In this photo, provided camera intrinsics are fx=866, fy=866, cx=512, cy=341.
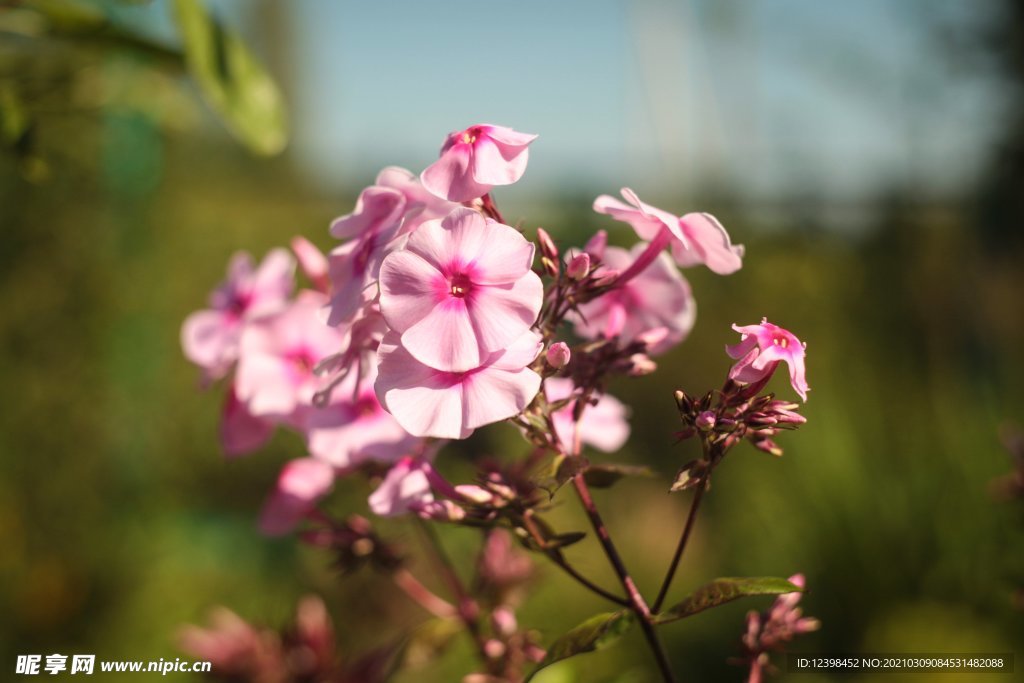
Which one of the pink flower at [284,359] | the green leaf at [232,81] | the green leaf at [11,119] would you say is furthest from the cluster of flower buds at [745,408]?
the green leaf at [11,119]

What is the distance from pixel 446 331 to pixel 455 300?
2 cm

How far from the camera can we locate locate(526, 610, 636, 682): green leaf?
55 cm

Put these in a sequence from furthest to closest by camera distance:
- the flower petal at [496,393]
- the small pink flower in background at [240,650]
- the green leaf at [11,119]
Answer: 1. the small pink flower in background at [240,650]
2. the green leaf at [11,119]
3. the flower petal at [496,393]

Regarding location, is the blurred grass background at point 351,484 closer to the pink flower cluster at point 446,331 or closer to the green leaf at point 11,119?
the green leaf at point 11,119

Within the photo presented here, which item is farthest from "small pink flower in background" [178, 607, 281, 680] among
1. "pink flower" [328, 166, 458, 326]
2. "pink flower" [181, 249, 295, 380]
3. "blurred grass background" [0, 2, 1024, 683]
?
"blurred grass background" [0, 2, 1024, 683]

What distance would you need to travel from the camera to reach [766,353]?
519mm

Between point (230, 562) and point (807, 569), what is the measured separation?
2.39 metres

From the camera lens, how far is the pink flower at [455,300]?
0.53 meters

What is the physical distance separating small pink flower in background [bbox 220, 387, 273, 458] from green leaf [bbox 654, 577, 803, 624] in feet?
1.35

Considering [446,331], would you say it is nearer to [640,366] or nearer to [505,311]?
[505,311]

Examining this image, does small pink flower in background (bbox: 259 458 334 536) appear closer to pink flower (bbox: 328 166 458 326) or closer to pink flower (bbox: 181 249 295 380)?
pink flower (bbox: 181 249 295 380)

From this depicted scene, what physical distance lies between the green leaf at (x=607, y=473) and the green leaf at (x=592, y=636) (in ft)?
A: 0.31

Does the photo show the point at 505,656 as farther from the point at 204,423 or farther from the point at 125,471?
the point at 204,423

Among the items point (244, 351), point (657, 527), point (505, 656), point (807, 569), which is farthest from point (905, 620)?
point (244, 351)
